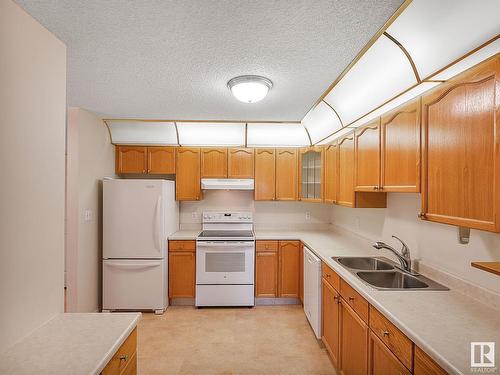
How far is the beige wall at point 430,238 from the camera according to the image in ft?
5.23

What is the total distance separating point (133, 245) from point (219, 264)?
1.08 m

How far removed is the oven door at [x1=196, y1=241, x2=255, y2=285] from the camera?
11.9 feet

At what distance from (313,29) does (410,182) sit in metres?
1.07

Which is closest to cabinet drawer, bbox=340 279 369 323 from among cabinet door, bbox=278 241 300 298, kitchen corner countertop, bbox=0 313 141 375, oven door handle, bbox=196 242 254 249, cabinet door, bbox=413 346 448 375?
cabinet door, bbox=413 346 448 375

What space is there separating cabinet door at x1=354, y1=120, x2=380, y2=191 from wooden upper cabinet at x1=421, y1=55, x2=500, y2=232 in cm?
58

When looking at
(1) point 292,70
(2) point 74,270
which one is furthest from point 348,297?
(2) point 74,270

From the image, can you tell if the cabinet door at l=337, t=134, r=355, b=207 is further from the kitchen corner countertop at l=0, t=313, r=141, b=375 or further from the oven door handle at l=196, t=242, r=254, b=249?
the kitchen corner countertop at l=0, t=313, r=141, b=375

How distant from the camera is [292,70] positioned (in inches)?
82.9

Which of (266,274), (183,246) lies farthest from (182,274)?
(266,274)

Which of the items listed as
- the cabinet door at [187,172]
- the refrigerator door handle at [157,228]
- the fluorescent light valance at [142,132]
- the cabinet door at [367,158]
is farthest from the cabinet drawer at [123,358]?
the fluorescent light valance at [142,132]

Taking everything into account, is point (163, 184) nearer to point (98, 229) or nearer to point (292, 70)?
point (98, 229)

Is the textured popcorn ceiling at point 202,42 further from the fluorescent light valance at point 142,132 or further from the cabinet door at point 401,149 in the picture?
the fluorescent light valance at point 142,132

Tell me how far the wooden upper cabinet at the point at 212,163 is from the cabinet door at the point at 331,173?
143 cm

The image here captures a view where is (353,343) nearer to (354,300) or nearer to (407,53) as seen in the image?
(354,300)
